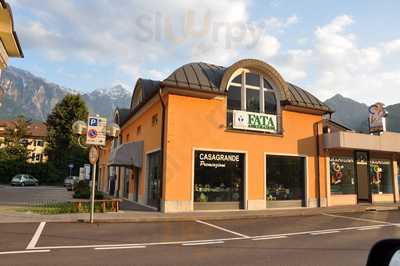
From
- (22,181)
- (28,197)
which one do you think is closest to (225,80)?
(28,197)

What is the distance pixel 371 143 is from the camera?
2016 cm

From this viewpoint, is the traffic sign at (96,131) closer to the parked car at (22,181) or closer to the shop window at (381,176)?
the shop window at (381,176)

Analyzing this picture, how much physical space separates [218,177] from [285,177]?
429 centimetres

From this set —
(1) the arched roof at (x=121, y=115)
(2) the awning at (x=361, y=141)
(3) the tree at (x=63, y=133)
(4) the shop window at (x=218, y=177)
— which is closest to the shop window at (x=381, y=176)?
(2) the awning at (x=361, y=141)

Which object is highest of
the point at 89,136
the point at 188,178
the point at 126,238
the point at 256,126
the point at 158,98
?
the point at 158,98

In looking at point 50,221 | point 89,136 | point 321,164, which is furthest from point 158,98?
point 321,164

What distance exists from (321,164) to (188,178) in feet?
28.6

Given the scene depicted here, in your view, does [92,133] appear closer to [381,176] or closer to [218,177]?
[218,177]

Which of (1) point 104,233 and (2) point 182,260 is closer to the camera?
(2) point 182,260

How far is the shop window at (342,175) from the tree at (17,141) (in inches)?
1792

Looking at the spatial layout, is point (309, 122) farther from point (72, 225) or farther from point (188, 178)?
point (72, 225)

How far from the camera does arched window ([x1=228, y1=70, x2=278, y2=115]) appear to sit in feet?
58.5

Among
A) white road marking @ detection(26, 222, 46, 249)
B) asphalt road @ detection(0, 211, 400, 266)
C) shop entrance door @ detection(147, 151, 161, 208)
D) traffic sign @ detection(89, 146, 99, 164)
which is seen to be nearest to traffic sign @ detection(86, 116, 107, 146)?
traffic sign @ detection(89, 146, 99, 164)

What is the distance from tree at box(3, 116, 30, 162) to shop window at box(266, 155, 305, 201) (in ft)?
143
